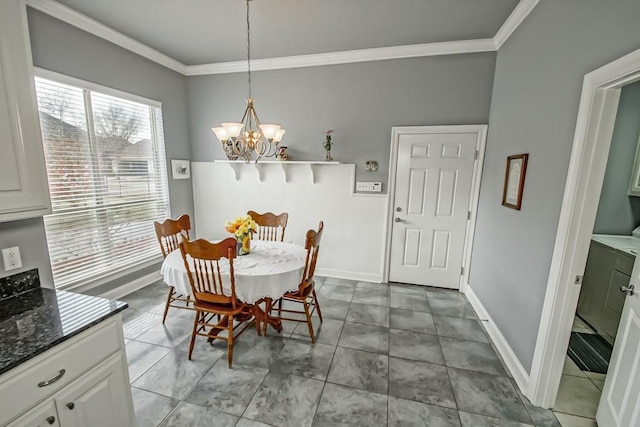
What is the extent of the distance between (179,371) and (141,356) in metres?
0.41

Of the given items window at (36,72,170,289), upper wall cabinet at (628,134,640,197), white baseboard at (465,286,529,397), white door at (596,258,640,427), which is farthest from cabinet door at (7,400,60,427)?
upper wall cabinet at (628,134,640,197)

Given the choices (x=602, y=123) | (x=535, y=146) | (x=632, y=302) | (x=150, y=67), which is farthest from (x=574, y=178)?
(x=150, y=67)

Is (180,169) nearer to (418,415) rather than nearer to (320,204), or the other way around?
(320,204)

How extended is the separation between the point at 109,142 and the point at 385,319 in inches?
139

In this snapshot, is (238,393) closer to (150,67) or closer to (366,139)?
(366,139)

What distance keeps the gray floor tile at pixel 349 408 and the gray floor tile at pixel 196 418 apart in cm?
55

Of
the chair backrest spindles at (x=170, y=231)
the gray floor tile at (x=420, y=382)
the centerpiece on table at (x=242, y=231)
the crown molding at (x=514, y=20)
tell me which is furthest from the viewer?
the chair backrest spindles at (x=170, y=231)

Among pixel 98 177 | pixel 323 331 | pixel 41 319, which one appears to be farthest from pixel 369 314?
pixel 98 177

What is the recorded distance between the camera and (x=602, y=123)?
1444 millimetres

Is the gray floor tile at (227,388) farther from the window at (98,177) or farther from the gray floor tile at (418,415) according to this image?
the window at (98,177)

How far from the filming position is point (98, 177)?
2846 millimetres

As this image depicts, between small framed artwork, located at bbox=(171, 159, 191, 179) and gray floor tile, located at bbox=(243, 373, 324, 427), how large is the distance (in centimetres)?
304

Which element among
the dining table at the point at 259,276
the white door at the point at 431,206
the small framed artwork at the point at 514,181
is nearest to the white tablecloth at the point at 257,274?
the dining table at the point at 259,276

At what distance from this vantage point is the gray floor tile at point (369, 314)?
2.74 metres
